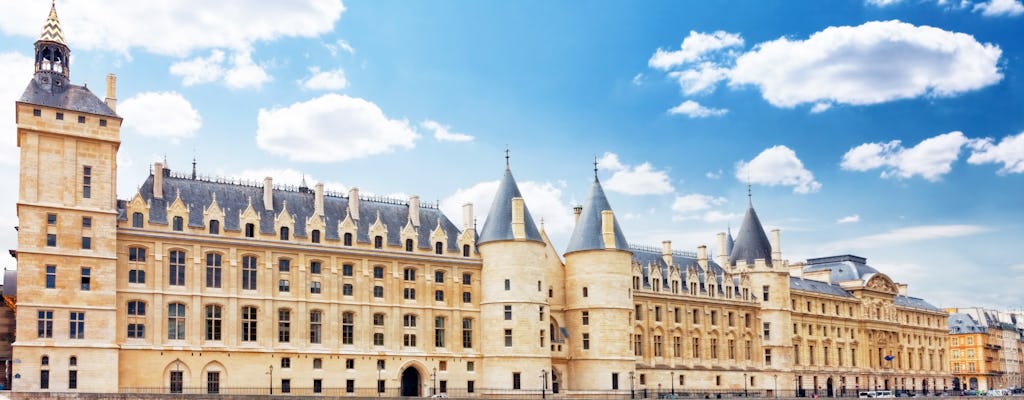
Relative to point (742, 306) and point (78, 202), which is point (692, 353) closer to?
point (742, 306)

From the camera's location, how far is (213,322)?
225ft

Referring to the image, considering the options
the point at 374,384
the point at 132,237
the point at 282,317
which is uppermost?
the point at 132,237

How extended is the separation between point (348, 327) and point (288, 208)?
9251 millimetres

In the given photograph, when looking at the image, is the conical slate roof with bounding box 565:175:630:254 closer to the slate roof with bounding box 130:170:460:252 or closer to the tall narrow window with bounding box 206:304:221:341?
the slate roof with bounding box 130:170:460:252

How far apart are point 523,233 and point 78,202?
3051cm

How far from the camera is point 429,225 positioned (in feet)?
265

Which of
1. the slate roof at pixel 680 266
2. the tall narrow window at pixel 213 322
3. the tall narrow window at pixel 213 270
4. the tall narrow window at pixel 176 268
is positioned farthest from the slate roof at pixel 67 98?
the slate roof at pixel 680 266

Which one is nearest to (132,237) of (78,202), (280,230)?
(78,202)

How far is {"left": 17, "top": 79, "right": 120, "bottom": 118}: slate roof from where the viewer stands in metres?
64.3

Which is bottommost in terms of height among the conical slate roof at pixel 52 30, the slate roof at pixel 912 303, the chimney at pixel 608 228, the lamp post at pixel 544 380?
the lamp post at pixel 544 380

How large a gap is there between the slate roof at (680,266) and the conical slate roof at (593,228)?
914cm

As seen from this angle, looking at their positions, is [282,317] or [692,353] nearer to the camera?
[282,317]

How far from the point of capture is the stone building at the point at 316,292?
63312 millimetres

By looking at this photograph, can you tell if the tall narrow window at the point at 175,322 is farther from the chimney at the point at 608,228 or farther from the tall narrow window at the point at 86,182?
the chimney at the point at 608,228
